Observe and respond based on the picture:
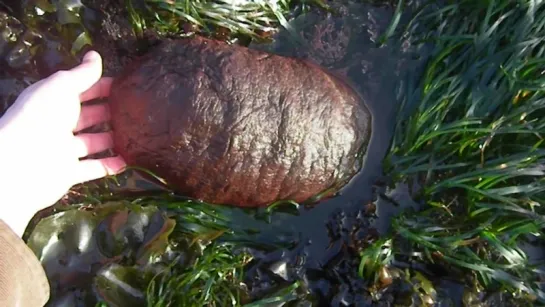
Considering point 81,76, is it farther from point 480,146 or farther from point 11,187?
point 480,146

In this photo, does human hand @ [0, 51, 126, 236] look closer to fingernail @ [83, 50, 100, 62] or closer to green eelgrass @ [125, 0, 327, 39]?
fingernail @ [83, 50, 100, 62]

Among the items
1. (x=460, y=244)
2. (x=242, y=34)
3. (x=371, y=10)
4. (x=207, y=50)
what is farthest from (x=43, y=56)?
(x=460, y=244)

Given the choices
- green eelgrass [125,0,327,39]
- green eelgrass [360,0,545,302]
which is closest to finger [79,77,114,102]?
green eelgrass [125,0,327,39]

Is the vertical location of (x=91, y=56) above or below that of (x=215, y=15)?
below

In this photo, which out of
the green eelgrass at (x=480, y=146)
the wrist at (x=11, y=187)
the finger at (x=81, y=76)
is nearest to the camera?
the wrist at (x=11, y=187)

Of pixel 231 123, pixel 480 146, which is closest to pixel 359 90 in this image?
pixel 480 146

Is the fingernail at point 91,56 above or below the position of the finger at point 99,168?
above

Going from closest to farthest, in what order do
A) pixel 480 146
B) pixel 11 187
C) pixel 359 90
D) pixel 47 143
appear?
pixel 11 187 → pixel 47 143 → pixel 480 146 → pixel 359 90

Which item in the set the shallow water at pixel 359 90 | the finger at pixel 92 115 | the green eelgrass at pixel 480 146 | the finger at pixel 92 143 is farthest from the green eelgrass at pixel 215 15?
the green eelgrass at pixel 480 146

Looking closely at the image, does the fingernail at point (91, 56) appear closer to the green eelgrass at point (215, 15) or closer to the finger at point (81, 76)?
the finger at point (81, 76)
